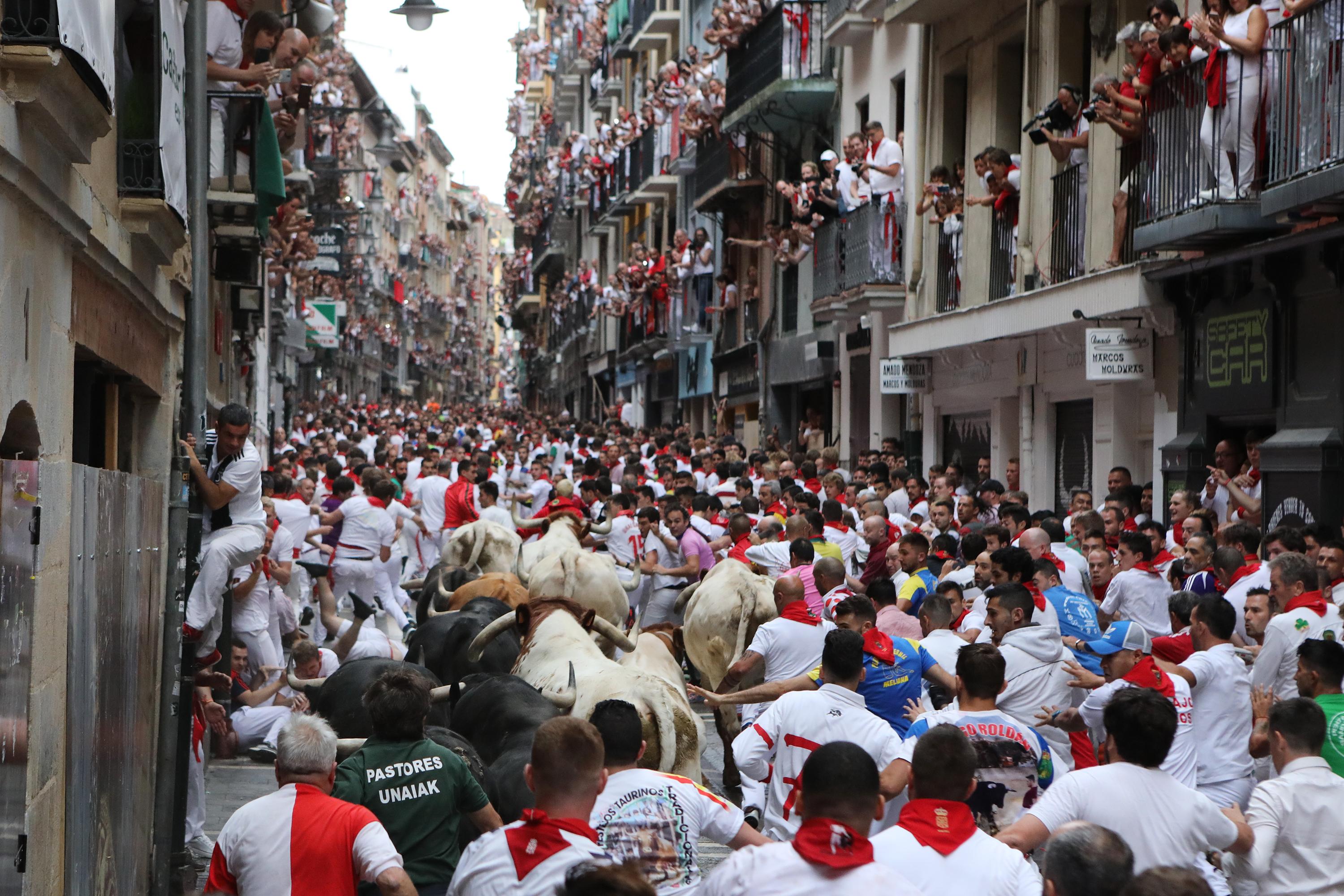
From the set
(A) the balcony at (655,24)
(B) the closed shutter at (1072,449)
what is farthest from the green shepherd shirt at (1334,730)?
(A) the balcony at (655,24)

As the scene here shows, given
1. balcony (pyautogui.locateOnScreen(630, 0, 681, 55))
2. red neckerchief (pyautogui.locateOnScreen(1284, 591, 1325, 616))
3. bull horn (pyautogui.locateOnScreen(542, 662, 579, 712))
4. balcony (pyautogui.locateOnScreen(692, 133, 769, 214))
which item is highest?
balcony (pyautogui.locateOnScreen(630, 0, 681, 55))

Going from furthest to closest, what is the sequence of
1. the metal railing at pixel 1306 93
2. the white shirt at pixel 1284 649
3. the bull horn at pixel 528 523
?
the bull horn at pixel 528 523, the metal railing at pixel 1306 93, the white shirt at pixel 1284 649

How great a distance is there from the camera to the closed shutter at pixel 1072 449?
17984mm

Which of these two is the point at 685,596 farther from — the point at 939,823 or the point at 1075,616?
the point at 939,823

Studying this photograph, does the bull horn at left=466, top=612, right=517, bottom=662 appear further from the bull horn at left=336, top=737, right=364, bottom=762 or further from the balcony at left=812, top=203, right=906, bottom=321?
the balcony at left=812, top=203, right=906, bottom=321

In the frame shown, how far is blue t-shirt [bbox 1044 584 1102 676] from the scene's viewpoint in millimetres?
8227

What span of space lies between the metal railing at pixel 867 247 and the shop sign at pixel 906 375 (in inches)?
43.2

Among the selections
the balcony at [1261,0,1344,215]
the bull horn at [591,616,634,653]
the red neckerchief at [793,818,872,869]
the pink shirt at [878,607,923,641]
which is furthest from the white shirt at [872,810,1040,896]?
the balcony at [1261,0,1344,215]

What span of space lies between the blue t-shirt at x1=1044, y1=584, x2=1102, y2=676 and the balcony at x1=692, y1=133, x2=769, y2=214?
22.5m

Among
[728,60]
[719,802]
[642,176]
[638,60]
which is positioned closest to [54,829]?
[719,802]

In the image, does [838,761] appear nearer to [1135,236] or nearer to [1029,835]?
[1029,835]

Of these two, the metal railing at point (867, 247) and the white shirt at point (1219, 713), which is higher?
the metal railing at point (867, 247)

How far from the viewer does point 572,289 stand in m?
62.2

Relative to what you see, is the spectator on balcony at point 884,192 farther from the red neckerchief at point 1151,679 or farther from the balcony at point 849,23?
the red neckerchief at point 1151,679
